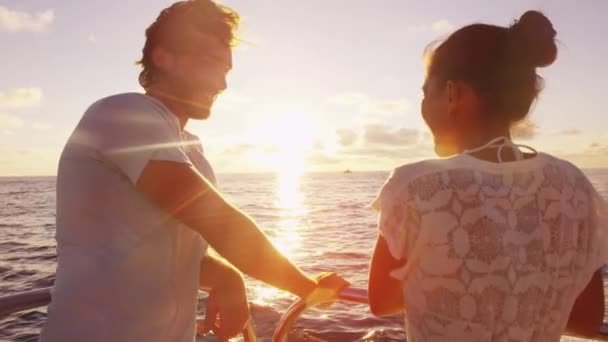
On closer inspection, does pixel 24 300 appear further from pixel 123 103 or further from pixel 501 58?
pixel 501 58

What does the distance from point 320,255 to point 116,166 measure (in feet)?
50.7

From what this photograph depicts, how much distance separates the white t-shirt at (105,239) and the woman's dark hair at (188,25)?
1.14 ft

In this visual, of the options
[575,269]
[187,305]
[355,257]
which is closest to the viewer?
[575,269]

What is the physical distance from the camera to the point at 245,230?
55.9 inches

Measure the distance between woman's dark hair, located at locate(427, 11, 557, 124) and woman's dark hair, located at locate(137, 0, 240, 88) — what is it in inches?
32.7

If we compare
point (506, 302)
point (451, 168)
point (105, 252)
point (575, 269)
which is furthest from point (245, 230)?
point (575, 269)

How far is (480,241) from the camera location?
136 cm

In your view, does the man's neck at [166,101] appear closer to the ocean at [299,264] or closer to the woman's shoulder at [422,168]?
the woman's shoulder at [422,168]

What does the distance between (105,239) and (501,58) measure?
1401 millimetres

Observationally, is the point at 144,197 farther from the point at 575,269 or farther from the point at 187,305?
the point at 575,269

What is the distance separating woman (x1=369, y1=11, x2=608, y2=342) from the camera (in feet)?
4.50

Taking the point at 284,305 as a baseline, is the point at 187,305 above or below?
above

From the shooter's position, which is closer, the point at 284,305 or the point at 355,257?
the point at 284,305

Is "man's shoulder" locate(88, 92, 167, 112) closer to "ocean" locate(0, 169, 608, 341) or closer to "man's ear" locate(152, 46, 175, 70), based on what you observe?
"man's ear" locate(152, 46, 175, 70)
